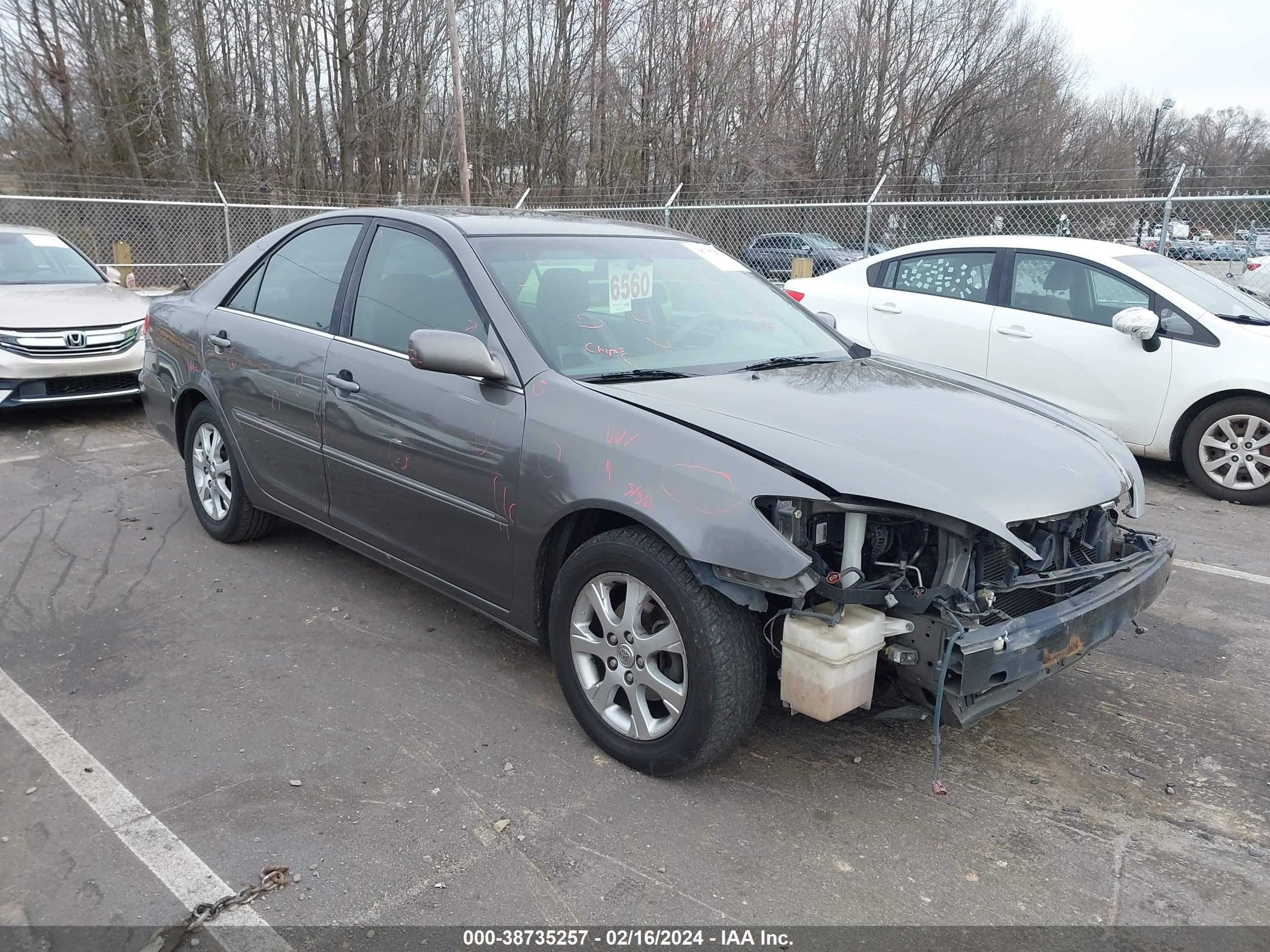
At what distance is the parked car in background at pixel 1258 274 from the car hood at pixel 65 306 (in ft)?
36.5

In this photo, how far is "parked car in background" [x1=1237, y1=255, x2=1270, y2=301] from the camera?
1024 centimetres

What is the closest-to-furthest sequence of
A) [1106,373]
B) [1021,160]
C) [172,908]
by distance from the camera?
[172,908] < [1106,373] < [1021,160]

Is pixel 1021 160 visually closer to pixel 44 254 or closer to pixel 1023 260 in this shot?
pixel 1023 260

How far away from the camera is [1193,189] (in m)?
11.5

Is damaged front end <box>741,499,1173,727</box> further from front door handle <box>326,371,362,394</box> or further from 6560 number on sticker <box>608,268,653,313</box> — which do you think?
front door handle <box>326,371,362,394</box>

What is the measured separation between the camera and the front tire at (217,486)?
15.7 feet

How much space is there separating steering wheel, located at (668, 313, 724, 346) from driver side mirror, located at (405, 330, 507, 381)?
744 mm

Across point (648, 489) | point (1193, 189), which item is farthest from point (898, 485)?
point (1193, 189)

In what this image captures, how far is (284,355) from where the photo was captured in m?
4.19

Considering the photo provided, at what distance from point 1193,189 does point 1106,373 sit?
6.92 meters

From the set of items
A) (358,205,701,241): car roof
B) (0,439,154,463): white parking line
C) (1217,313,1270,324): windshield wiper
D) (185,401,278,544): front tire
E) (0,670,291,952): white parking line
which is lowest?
(0,670,291,952): white parking line

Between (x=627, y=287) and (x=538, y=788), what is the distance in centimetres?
192

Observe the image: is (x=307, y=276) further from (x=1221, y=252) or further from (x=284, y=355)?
(x=1221, y=252)

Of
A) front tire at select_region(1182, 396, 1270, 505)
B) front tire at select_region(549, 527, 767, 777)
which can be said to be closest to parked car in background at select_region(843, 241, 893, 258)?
front tire at select_region(1182, 396, 1270, 505)
